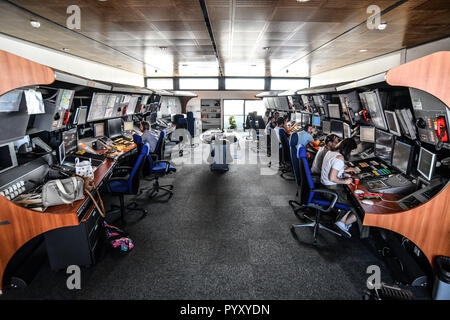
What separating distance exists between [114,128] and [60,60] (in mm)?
1909

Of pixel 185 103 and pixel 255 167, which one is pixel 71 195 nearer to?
pixel 255 167

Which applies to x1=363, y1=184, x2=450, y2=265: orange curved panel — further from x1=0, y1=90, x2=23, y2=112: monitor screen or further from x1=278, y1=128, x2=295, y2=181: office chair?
x1=0, y1=90, x2=23, y2=112: monitor screen

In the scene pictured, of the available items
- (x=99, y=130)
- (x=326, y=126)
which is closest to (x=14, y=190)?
(x=99, y=130)

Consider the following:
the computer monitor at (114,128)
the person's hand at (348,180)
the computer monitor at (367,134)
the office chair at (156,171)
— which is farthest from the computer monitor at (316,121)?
A: the computer monitor at (114,128)

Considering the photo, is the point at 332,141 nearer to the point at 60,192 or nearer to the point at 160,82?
the point at 60,192

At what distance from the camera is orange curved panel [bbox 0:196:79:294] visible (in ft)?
6.57

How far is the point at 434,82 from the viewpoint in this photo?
175 centimetres

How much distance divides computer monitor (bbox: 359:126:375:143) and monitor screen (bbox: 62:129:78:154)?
4.30 meters

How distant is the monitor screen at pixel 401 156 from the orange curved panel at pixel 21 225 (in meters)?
3.29

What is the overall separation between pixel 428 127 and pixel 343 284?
158cm

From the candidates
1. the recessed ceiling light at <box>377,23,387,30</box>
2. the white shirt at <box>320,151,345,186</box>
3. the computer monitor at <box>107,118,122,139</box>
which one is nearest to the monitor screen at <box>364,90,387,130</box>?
the white shirt at <box>320,151,345,186</box>

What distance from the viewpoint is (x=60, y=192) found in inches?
86.1
